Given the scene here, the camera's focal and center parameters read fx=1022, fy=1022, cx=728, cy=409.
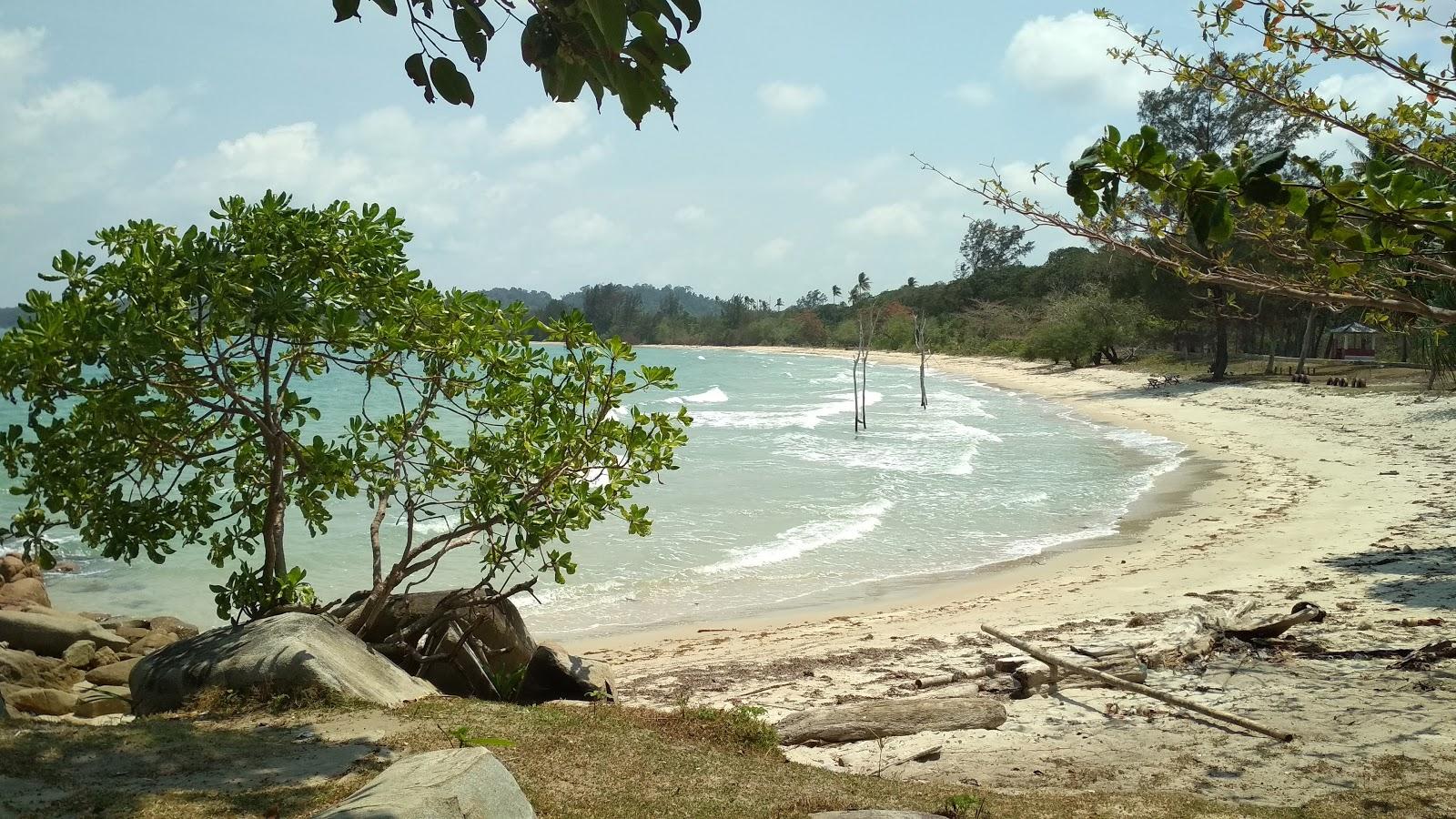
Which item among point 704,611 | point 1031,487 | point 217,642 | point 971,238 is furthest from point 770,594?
point 971,238

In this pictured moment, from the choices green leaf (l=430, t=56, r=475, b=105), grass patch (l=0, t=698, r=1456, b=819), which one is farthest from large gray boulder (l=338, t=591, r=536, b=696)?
green leaf (l=430, t=56, r=475, b=105)

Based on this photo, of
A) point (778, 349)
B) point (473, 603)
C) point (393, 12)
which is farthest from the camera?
point (778, 349)

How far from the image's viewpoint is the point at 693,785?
4.59m

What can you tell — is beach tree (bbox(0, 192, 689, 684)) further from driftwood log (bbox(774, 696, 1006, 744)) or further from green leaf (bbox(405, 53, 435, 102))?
green leaf (bbox(405, 53, 435, 102))

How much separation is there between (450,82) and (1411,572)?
11.1m

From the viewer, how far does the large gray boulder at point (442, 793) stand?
307 centimetres

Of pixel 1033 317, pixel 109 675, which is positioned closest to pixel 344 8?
pixel 109 675

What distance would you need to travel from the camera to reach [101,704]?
7816 millimetres

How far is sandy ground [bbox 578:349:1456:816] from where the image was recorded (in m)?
5.35

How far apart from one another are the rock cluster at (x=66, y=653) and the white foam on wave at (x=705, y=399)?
37316 mm

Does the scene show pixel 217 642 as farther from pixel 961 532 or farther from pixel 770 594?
pixel 961 532

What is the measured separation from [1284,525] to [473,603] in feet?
40.8

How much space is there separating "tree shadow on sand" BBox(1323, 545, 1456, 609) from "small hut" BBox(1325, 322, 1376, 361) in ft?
112

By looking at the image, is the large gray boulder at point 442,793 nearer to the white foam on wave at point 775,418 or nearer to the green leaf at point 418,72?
the green leaf at point 418,72
